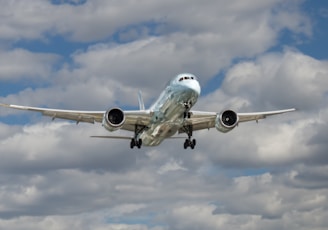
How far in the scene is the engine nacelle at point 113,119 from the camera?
64438 millimetres

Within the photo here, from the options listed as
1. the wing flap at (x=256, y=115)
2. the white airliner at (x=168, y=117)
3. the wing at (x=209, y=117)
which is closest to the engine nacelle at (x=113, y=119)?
the white airliner at (x=168, y=117)

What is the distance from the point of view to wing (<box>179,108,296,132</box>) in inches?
2665

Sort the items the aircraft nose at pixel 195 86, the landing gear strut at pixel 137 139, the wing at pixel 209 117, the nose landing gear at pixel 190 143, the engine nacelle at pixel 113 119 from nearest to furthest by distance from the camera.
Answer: the aircraft nose at pixel 195 86
the engine nacelle at pixel 113 119
the wing at pixel 209 117
the landing gear strut at pixel 137 139
the nose landing gear at pixel 190 143

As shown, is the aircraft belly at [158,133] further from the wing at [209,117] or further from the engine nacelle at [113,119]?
the engine nacelle at [113,119]

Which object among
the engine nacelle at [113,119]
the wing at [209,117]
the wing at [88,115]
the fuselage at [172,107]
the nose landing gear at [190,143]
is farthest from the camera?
the nose landing gear at [190,143]

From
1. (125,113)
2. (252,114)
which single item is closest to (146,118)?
(125,113)

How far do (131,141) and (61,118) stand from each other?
291 inches

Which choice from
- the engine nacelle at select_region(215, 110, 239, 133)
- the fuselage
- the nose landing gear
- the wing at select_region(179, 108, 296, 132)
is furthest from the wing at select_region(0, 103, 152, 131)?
the engine nacelle at select_region(215, 110, 239, 133)

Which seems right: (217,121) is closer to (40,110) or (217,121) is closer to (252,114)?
(252,114)

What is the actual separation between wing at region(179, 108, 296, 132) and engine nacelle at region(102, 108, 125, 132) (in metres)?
6.35

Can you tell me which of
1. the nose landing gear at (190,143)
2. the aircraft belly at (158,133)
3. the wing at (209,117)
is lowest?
the aircraft belly at (158,133)

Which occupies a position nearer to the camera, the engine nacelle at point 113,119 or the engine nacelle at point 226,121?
the engine nacelle at point 113,119

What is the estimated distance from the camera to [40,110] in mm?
66438

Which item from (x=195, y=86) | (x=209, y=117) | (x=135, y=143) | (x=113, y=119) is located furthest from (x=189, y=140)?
(x=195, y=86)
